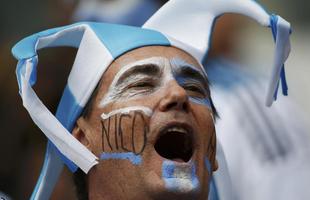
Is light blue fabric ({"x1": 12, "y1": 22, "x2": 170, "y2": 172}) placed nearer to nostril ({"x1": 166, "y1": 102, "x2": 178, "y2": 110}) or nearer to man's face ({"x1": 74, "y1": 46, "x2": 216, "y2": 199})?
man's face ({"x1": 74, "y1": 46, "x2": 216, "y2": 199})

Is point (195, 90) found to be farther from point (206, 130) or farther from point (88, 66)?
point (88, 66)

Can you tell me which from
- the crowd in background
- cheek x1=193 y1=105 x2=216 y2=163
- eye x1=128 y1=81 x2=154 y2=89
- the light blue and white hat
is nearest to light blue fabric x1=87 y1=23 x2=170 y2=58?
the light blue and white hat

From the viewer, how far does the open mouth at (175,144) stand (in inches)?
99.7

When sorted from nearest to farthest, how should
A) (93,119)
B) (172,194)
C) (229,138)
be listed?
(172,194)
(93,119)
(229,138)

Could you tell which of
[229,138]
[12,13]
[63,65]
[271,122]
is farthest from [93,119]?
[12,13]

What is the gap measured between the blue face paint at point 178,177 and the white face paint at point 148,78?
23cm

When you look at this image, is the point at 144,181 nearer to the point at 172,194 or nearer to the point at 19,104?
the point at 172,194

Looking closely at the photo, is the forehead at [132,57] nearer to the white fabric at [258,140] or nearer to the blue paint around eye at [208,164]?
the blue paint around eye at [208,164]

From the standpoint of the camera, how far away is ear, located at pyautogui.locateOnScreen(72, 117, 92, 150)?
266 cm

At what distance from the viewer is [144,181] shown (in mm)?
2494

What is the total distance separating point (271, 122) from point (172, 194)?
1151 mm

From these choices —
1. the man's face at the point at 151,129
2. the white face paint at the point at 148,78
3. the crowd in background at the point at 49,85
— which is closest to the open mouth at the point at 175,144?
the man's face at the point at 151,129

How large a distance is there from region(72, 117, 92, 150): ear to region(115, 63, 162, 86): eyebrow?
0.16 m

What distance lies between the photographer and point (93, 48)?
274 cm
